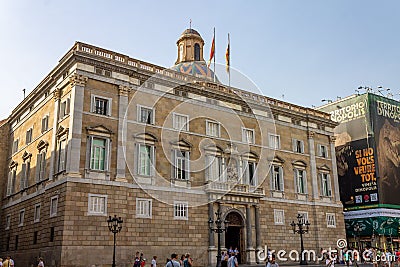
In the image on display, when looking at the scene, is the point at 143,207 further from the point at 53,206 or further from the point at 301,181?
the point at 301,181

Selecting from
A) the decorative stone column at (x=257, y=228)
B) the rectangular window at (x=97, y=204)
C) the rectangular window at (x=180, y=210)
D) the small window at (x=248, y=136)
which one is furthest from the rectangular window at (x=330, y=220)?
the rectangular window at (x=97, y=204)

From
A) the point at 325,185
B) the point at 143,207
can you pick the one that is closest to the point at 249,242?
the point at 143,207

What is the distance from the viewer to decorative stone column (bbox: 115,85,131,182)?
28.3m

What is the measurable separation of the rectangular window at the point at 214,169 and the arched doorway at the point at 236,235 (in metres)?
3.07

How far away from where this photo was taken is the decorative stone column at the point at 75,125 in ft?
86.5

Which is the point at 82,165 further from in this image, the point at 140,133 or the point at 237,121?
the point at 237,121

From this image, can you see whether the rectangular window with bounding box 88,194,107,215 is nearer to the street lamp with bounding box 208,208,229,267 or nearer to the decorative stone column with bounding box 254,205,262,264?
the street lamp with bounding box 208,208,229,267

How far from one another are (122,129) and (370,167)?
3068cm

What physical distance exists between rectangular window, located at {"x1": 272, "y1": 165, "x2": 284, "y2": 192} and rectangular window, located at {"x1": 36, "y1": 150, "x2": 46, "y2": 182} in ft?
63.0

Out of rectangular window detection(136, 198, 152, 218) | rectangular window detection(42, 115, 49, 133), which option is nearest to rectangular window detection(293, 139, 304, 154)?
rectangular window detection(136, 198, 152, 218)

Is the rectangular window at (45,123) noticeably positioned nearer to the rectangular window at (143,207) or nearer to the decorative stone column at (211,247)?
the rectangular window at (143,207)

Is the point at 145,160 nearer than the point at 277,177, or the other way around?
the point at 145,160

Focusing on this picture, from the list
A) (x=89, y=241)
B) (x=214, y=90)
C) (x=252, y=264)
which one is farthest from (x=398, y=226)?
(x=89, y=241)

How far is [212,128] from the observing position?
3450 cm
